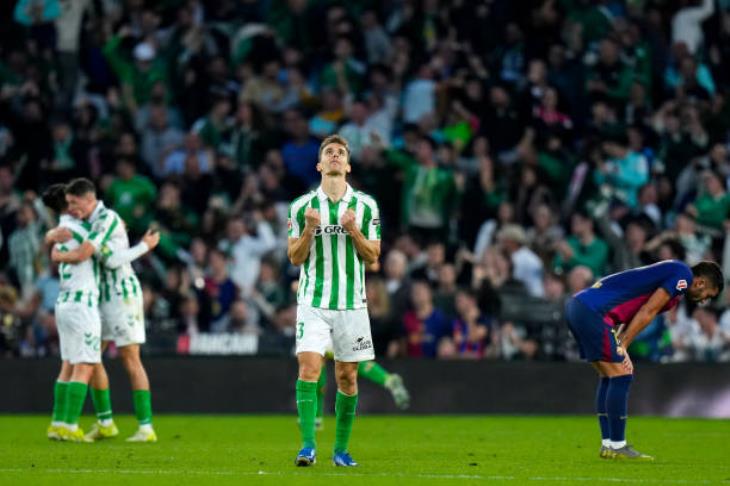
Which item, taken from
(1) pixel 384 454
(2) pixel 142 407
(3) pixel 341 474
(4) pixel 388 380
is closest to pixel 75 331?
(2) pixel 142 407

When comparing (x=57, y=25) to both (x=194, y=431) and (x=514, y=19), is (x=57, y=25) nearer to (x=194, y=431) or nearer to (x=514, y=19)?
(x=514, y=19)

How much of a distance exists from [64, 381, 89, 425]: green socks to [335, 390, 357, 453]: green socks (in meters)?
3.76

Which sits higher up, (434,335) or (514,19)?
(514,19)

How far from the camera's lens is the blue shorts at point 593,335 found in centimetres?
1262

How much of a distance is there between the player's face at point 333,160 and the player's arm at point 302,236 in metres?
0.37

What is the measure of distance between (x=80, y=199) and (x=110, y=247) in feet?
1.73

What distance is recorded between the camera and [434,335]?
813 inches

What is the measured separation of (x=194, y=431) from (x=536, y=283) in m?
6.43

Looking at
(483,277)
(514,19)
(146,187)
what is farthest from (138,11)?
(483,277)

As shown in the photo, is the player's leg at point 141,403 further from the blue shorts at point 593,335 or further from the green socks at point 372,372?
the blue shorts at point 593,335

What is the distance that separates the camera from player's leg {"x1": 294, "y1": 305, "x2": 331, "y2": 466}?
11.4 meters

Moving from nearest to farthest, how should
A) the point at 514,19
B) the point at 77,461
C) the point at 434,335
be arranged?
the point at 77,461
the point at 434,335
the point at 514,19

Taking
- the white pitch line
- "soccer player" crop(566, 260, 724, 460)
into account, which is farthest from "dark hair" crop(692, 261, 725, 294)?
the white pitch line

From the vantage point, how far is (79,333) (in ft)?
48.0
